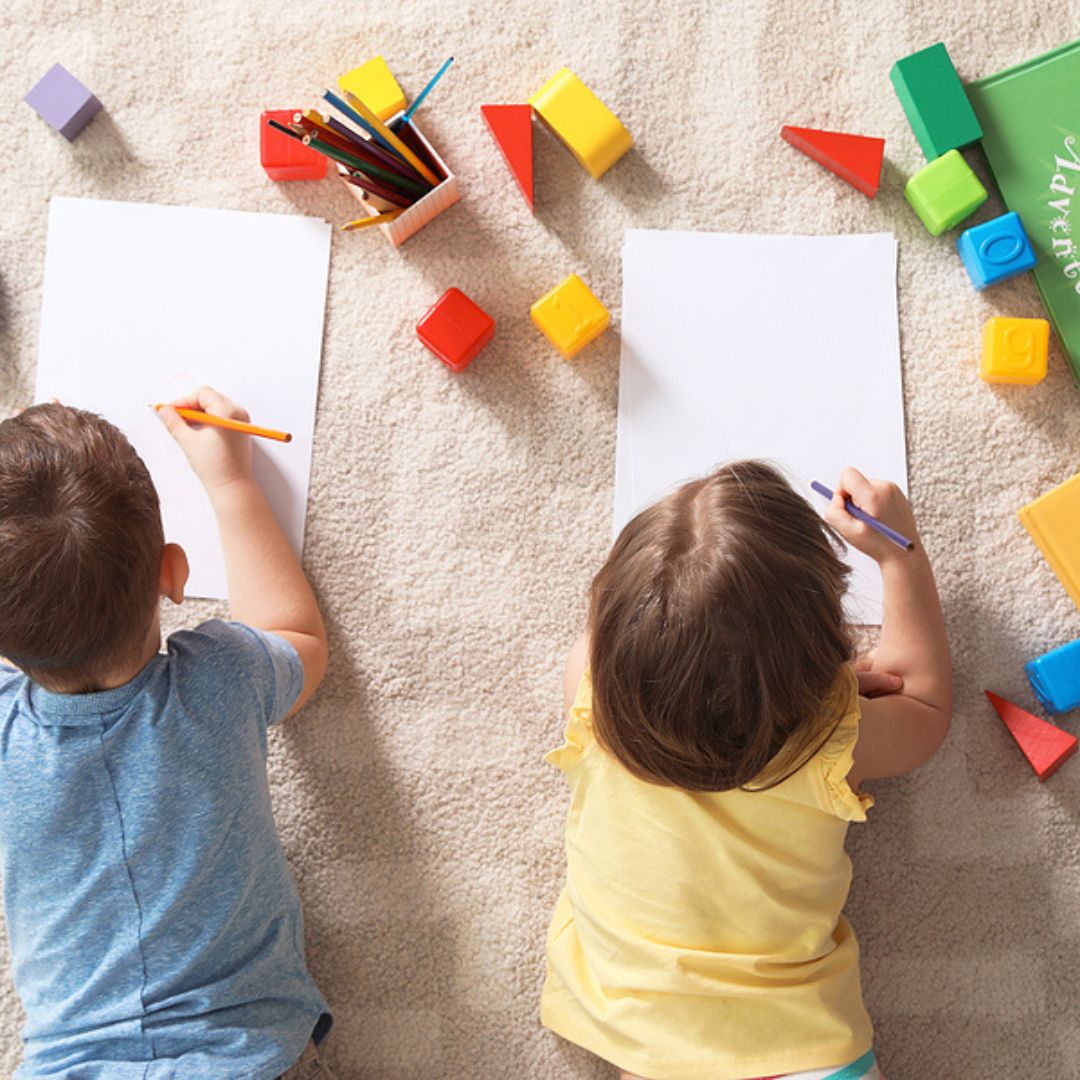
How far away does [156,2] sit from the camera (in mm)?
873

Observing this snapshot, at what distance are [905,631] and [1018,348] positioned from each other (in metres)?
0.24

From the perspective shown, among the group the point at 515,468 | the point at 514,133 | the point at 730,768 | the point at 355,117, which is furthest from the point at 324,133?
the point at 730,768

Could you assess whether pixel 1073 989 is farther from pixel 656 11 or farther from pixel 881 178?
pixel 656 11

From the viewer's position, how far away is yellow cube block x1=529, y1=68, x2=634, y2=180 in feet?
2.73

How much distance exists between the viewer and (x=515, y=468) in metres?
0.84

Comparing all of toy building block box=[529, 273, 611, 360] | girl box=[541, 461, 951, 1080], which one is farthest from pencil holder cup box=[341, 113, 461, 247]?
girl box=[541, 461, 951, 1080]

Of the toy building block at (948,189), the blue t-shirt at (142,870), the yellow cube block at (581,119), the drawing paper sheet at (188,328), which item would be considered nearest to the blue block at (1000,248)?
the toy building block at (948,189)

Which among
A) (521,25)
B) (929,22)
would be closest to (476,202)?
(521,25)

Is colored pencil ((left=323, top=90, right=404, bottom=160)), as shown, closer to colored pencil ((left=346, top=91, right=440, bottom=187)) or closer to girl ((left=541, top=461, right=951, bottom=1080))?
colored pencil ((left=346, top=91, right=440, bottom=187))

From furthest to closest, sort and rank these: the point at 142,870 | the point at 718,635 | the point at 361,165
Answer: the point at 361,165 → the point at 142,870 → the point at 718,635

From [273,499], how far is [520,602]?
21 cm

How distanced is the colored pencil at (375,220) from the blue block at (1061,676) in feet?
1.98

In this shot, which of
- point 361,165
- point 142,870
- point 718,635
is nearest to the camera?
point 718,635

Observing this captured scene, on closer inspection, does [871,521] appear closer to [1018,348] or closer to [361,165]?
[1018,348]
